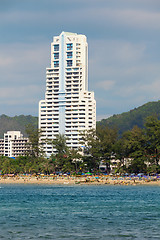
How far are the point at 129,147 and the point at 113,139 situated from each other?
17291 mm

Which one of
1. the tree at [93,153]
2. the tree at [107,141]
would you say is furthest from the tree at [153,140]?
the tree at [93,153]

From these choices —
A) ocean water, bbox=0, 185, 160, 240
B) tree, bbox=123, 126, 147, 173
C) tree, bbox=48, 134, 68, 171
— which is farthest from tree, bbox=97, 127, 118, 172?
ocean water, bbox=0, 185, 160, 240

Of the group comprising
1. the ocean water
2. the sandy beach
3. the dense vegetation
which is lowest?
the ocean water

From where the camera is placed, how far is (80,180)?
145375 millimetres

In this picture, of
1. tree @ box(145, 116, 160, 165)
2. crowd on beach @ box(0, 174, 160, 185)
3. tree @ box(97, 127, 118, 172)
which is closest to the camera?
crowd on beach @ box(0, 174, 160, 185)

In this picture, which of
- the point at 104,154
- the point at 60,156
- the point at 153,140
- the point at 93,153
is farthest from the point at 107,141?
the point at 60,156

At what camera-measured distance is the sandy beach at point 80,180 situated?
13073cm

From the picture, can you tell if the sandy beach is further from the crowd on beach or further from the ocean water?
the ocean water

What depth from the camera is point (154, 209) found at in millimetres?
61094

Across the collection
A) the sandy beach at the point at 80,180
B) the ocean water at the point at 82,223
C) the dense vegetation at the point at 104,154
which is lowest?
the ocean water at the point at 82,223

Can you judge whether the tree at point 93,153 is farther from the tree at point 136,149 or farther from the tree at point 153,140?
the tree at point 153,140

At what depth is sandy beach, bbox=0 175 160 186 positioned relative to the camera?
13073 cm

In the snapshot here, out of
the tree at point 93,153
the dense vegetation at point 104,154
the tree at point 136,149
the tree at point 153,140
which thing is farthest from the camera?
the tree at point 93,153

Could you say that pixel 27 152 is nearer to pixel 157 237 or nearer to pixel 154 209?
pixel 154 209
